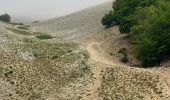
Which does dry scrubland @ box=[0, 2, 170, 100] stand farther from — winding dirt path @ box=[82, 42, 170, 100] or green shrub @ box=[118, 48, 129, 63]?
green shrub @ box=[118, 48, 129, 63]

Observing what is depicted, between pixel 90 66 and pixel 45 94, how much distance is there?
12.5m

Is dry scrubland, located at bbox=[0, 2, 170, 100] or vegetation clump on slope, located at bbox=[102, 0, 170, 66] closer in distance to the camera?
dry scrubland, located at bbox=[0, 2, 170, 100]

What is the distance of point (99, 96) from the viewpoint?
67750mm

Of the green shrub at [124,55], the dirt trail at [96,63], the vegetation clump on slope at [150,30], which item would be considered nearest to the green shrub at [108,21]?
the vegetation clump on slope at [150,30]

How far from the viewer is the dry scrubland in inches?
2694

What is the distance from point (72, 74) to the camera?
3081 inches

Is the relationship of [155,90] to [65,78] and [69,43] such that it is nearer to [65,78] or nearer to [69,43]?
[65,78]

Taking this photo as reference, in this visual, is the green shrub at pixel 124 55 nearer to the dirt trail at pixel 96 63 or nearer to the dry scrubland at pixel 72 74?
the dry scrubland at pixel 72 74

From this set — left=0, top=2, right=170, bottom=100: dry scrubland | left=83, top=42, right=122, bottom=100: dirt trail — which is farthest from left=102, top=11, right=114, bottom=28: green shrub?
left=0, top=2, right=170, bottom=100: dry scrubland

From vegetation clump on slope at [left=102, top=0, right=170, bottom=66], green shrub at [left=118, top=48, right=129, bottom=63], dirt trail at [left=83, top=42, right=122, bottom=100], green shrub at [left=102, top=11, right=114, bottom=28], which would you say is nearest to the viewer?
dirt trail at [left=83, top=42, right=122, bottom=100]

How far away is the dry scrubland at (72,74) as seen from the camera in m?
68.4

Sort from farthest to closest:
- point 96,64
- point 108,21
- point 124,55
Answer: point 108,21 < point 124,55 < point 96,64

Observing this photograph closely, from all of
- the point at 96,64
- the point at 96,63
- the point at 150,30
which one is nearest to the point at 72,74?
the point at 96,64

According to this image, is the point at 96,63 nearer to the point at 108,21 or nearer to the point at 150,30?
the point at 150,30
